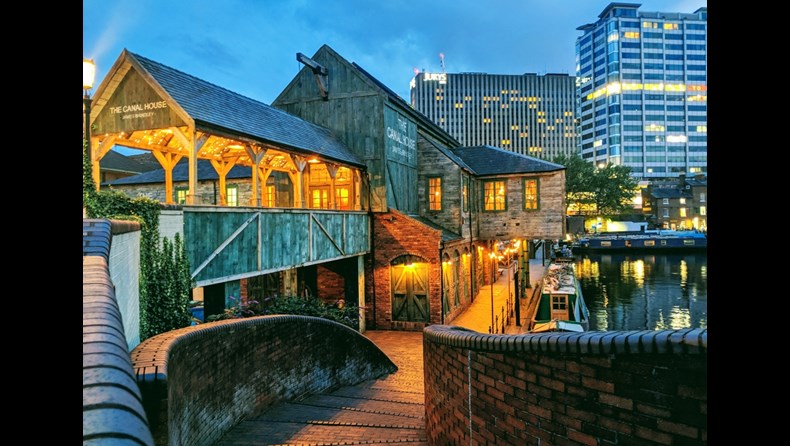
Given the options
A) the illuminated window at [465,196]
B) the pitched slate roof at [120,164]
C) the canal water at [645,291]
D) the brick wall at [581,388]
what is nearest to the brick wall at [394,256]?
the illuminated window at [465,196]

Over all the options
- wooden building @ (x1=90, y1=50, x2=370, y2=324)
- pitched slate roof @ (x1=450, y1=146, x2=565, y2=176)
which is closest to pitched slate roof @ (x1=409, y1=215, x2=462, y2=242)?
wooden building @ (x1=90, y1=50, x2=370, y2=324)

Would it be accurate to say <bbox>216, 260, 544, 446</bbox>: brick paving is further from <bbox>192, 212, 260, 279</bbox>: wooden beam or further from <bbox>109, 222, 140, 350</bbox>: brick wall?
<bbox>192, 212, 260, 279</bbox>: wooden beam

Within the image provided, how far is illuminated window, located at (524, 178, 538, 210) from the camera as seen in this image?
2034 centimetres

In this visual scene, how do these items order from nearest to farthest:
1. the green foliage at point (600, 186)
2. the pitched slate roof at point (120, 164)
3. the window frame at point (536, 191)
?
the window frame at point (536, 191)
the pitched slate roof at point (120, 164)
the green foliage at point (600, 186)

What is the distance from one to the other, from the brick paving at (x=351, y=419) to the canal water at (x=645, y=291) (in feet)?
63.0

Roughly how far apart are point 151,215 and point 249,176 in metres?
12.3

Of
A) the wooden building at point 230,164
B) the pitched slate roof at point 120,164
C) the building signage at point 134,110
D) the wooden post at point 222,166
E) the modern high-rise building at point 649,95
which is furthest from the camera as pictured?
the modern high-rise building at point 649,95

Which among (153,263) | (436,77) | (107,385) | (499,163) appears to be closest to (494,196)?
(499,163)

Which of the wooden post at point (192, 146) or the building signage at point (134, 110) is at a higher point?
the building signage at point (134, 110)

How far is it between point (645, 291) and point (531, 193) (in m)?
21.4

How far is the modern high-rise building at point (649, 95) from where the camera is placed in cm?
11656

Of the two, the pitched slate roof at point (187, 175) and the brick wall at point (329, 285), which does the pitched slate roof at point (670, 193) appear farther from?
the pitched slate roof at point (187, 175)

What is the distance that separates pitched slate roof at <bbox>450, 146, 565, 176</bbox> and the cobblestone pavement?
1332 cm

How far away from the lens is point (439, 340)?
5.83m
